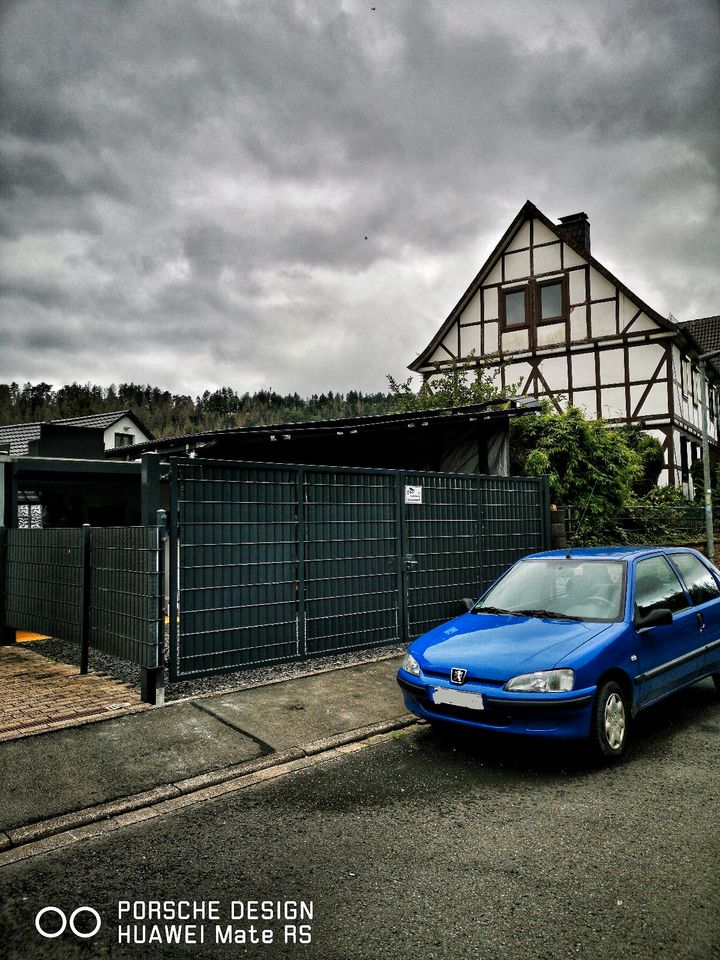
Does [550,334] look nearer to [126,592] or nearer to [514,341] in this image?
[514,341]

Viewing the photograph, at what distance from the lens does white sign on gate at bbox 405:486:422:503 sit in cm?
836

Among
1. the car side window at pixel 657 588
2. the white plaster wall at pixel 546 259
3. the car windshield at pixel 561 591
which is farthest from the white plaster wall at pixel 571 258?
the car windshield at pixel 561 591

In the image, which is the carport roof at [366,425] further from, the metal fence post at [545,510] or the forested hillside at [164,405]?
the forested hillside at [164,405]

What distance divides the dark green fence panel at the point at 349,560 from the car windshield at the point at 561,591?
2.10 meters

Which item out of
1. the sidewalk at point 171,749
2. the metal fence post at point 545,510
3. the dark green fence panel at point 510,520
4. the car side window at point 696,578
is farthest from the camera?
the metal fence post at point 545,510

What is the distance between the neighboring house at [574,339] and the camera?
74.9 feet

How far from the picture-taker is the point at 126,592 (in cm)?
603

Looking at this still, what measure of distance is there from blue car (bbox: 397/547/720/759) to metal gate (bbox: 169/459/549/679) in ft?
6.84

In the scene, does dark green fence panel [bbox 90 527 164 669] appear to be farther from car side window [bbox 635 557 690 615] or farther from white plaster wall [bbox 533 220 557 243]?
white plaster wall [bbox 533 220 557 243]

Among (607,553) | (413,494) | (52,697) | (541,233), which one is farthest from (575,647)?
(541,233)

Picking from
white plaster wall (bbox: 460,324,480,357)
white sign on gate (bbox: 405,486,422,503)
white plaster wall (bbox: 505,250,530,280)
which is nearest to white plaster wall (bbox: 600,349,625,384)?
white plaster wall (bbox: 505,250,530,280)

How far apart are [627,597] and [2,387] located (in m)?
90.9

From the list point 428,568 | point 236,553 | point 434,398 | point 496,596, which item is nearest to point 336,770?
point 496,596

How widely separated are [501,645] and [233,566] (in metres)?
2.89
